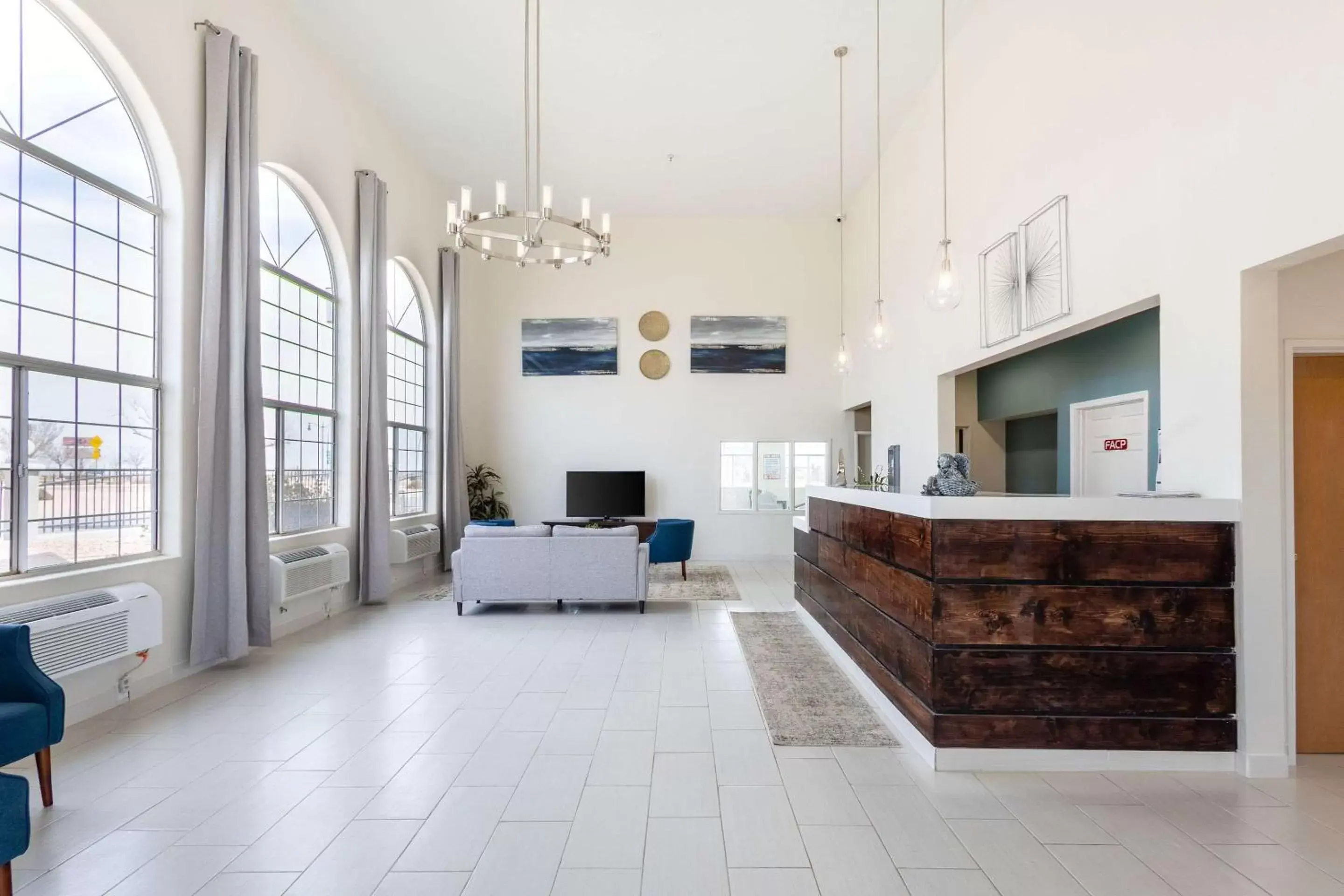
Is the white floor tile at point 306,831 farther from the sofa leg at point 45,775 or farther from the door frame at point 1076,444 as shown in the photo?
the door frame at point 1076,444

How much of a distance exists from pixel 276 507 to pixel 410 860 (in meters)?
4.34

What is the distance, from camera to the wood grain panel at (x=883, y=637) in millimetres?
3287

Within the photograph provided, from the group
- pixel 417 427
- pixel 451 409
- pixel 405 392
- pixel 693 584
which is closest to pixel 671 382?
pixel 451 409

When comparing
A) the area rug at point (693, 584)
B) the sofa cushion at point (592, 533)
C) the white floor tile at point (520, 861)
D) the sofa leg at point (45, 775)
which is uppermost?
the sofa cushion at point (592, 533)

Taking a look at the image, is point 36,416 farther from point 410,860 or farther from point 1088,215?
point 1088,215

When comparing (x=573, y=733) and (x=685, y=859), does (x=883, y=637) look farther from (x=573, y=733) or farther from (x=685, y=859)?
(x=685, y=859)

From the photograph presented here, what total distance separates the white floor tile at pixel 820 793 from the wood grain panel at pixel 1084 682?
566 mm

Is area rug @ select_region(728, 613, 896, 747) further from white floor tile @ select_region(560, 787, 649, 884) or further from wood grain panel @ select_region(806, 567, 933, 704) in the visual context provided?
white floor tile @ select_region(560, 787, 649, 884)

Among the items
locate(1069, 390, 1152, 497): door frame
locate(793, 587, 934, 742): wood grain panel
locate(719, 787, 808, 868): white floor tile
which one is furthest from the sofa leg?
locate(1069, 390, 1152, 497): door frame

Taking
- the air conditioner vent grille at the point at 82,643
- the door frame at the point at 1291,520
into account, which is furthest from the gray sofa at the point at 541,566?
the door frame at the point at 1291,520

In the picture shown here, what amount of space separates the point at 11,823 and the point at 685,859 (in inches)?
76.2

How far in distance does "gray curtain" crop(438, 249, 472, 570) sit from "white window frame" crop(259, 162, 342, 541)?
235cm

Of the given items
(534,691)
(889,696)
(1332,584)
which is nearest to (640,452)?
(534,691)

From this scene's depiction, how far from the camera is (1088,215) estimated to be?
171 inches
